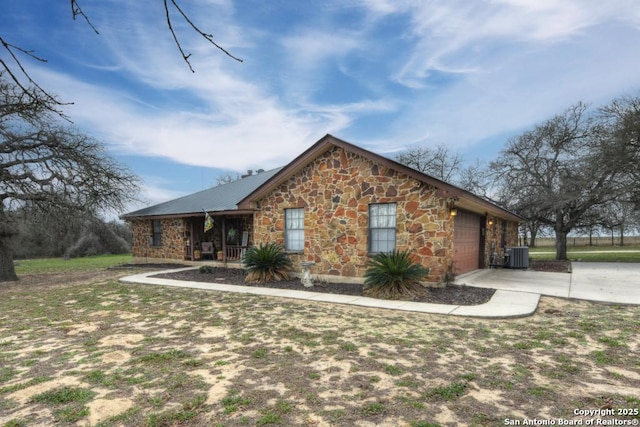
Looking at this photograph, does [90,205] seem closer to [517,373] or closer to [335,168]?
[335,168]

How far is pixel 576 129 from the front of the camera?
1953 cm

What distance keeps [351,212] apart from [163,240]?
12.3 metres

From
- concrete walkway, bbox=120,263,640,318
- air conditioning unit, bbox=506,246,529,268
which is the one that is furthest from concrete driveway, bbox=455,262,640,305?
air conditioning unit, bbox=506,246,529,268

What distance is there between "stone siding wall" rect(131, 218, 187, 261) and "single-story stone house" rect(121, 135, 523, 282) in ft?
14.0

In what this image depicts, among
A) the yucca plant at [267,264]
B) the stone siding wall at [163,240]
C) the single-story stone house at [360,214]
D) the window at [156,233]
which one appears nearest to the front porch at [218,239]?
the stone siding wall at [163,240]

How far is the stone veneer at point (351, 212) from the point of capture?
9016mm

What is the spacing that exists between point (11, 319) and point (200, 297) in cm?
365

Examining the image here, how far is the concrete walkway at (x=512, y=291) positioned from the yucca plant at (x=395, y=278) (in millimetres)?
408

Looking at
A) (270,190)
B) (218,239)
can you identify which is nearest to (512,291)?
(270,190)

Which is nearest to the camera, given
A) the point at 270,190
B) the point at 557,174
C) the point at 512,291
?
the point at 512,291

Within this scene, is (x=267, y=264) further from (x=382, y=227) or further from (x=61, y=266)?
(x=61, y=266)

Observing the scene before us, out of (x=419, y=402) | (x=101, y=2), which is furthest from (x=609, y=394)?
(x=101, y=2)

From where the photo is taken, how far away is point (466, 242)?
11.7 m

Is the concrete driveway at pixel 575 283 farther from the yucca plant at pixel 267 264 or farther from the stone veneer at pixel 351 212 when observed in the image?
the yucca plant at pixel 267 264
